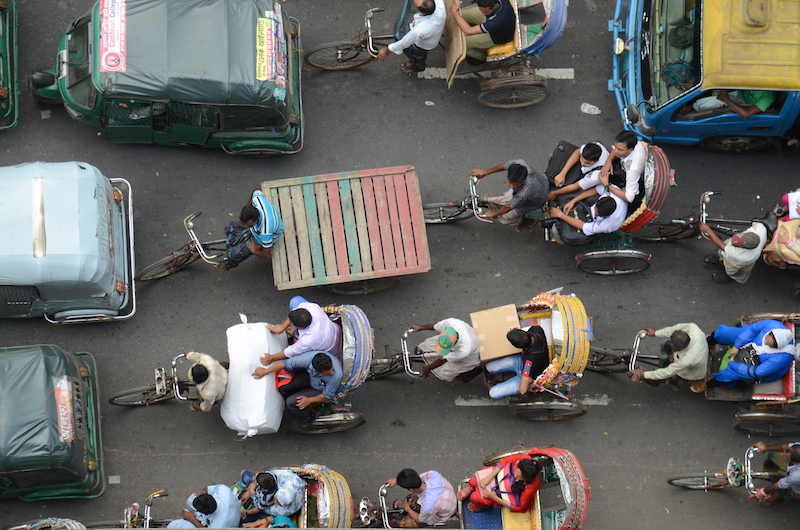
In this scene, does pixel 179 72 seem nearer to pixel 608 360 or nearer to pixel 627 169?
pixel 627 169

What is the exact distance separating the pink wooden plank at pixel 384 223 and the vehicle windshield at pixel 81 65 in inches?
130

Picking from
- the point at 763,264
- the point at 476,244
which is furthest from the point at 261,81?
the point at 763,264

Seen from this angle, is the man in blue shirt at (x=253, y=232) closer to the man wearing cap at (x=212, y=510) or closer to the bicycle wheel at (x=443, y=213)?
the bicycle wheel at (x=443, y=213)

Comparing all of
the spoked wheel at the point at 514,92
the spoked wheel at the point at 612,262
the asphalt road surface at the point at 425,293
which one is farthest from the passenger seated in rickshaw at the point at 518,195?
the spoked wheel at the point at 514,92

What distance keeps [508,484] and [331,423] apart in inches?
82.2

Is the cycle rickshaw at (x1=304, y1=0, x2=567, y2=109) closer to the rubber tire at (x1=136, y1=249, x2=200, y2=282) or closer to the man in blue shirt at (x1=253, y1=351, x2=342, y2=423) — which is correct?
the rubber tire at (x1=136, y1=249, x2=200, y2=282)

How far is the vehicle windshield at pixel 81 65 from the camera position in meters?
8.95

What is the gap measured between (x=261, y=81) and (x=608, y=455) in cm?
584

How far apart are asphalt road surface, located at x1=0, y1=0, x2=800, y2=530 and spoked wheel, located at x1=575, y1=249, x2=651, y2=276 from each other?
0.16 metres

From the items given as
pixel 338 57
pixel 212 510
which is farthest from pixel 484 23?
pixel 212 510

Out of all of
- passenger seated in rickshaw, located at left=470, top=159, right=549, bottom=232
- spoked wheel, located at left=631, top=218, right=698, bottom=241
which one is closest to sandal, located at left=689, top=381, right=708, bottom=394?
spoked wheel, located at left=631, top=218, right=698, bottom=241

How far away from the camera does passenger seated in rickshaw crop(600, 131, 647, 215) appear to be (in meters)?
8.56

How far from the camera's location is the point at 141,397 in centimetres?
888

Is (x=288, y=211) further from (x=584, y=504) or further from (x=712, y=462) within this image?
(x=712, y=462)
